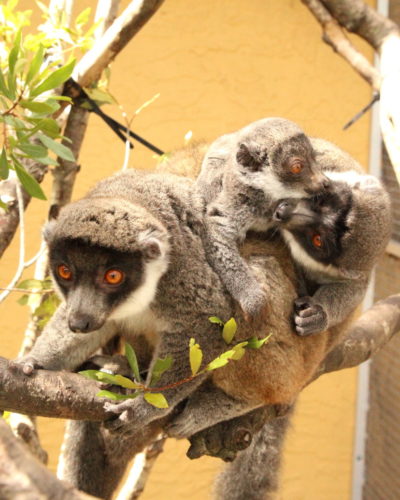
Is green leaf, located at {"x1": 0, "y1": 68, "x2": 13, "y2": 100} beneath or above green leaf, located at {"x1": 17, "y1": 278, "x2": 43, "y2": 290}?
above

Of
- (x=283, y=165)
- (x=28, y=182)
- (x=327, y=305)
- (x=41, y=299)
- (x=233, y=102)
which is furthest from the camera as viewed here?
(x=233, y=102)

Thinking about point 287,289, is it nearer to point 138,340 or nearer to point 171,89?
point 138,340

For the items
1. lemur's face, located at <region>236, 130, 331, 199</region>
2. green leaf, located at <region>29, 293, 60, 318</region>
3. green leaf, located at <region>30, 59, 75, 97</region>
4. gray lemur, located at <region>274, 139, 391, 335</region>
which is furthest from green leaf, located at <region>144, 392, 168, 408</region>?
green leaf, located at <region>29, 293, 60, 318</region>

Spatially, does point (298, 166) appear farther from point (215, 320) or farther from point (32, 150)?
point (32, 150)

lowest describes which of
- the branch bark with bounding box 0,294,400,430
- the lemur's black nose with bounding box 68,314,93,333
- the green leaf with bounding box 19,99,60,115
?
the branch bark with bounding box 0,294,400,430

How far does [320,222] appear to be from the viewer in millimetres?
2697

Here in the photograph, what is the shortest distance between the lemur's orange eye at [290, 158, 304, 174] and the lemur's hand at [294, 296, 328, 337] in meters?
0.57

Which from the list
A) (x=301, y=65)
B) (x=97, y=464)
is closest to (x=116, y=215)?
(x=97, y=464)

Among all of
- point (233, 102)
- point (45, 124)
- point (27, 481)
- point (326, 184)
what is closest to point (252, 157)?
point (326, 184)

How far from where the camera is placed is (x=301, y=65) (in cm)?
652

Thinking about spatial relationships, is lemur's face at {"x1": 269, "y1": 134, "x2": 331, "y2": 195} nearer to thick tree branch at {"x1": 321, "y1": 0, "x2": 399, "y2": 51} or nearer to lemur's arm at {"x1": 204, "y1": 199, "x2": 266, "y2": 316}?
lemur's arm at {"x1": 204, "y1": 199, "x2": 266, "y2": 316}

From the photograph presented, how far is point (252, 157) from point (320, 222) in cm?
42

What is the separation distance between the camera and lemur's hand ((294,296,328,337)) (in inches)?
99.2

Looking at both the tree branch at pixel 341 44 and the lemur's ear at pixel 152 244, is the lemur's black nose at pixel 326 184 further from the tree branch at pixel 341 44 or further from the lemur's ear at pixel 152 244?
the tree branch at pixel 341 44
